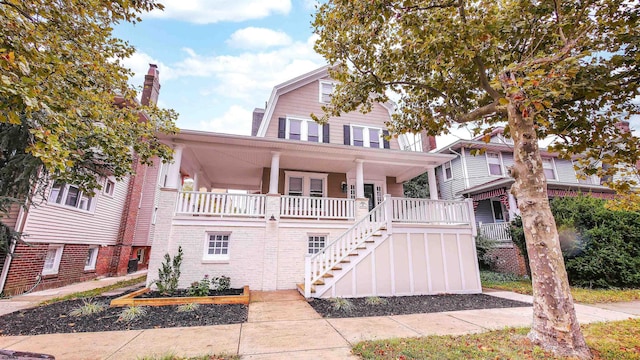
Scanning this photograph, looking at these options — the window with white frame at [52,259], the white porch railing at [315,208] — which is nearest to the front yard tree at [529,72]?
the white porch railing at [315,208]

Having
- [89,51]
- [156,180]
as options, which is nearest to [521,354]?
[89,51]

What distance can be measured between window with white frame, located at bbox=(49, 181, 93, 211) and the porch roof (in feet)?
13.2

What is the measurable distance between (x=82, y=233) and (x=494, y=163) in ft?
72.9

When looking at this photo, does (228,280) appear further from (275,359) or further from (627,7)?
(627,7)

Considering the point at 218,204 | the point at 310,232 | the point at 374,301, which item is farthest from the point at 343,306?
the point at 218,204

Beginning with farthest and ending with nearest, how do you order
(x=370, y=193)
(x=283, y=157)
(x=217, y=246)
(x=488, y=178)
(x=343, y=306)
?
(x=488, y=178), (x=370, y=193), (x=283, y=157), (x=217, y=246), (x=343, y=306)

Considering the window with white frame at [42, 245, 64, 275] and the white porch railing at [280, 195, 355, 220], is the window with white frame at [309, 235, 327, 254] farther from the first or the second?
the window with white frame at [42, 245, 64, 275]

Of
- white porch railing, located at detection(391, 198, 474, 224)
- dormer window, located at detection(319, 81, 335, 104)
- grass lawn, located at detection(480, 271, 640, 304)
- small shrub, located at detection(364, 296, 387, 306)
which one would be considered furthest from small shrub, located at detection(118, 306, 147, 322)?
dormer window, located at detection(319, 81, 335, 104)

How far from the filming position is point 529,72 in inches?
160

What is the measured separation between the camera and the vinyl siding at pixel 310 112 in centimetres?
1277

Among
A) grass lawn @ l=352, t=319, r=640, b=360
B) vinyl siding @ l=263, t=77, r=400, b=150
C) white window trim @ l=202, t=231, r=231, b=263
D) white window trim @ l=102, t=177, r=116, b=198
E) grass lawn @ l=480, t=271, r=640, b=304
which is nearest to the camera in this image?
grass lawn @ l=352, t=319, r=640, b=360

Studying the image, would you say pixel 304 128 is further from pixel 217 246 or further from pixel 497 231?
pixel 497 231

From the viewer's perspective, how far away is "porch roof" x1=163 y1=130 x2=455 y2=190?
913 cm

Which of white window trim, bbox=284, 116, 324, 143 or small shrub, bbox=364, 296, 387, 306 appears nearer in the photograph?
small shrub, bbox=364, 296, 387, 306
